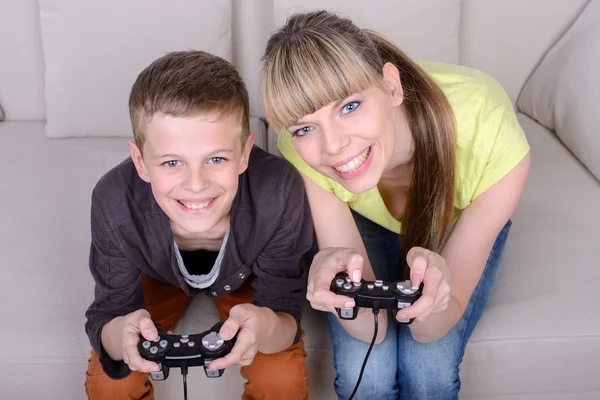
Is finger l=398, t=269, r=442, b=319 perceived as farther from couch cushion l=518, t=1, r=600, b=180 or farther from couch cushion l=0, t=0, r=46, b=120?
couch cushion l=0, t=0, r=46, b=120

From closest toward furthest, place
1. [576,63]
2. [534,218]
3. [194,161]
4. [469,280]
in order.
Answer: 1. [194,161]
2. [469,280]
3. [534,218]
4. [576,63]

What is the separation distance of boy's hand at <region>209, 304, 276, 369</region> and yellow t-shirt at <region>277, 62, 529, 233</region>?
9.5 inches

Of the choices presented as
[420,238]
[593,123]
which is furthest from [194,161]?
[593,123]

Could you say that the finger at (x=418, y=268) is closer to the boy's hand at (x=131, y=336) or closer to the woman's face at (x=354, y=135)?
the woman's face at (x=354, y=135)

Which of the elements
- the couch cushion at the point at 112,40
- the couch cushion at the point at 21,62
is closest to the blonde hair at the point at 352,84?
the couch cushion at the point at 112,40

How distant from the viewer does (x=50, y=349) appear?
113cm

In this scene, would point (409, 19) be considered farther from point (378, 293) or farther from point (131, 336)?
point (131, 336)

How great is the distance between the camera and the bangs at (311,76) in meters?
0.94

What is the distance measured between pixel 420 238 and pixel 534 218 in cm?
33

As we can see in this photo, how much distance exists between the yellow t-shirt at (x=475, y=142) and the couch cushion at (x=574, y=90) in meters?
0.37

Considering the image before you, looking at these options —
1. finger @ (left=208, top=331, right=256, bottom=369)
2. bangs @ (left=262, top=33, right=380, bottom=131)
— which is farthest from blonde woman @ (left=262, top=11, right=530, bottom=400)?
finger @ (left=208, top=331, right=256, bottom=369)

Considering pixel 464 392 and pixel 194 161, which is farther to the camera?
pixel 464 392

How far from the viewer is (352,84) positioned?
0.95m

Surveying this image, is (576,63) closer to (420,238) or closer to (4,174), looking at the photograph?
(420,238)
